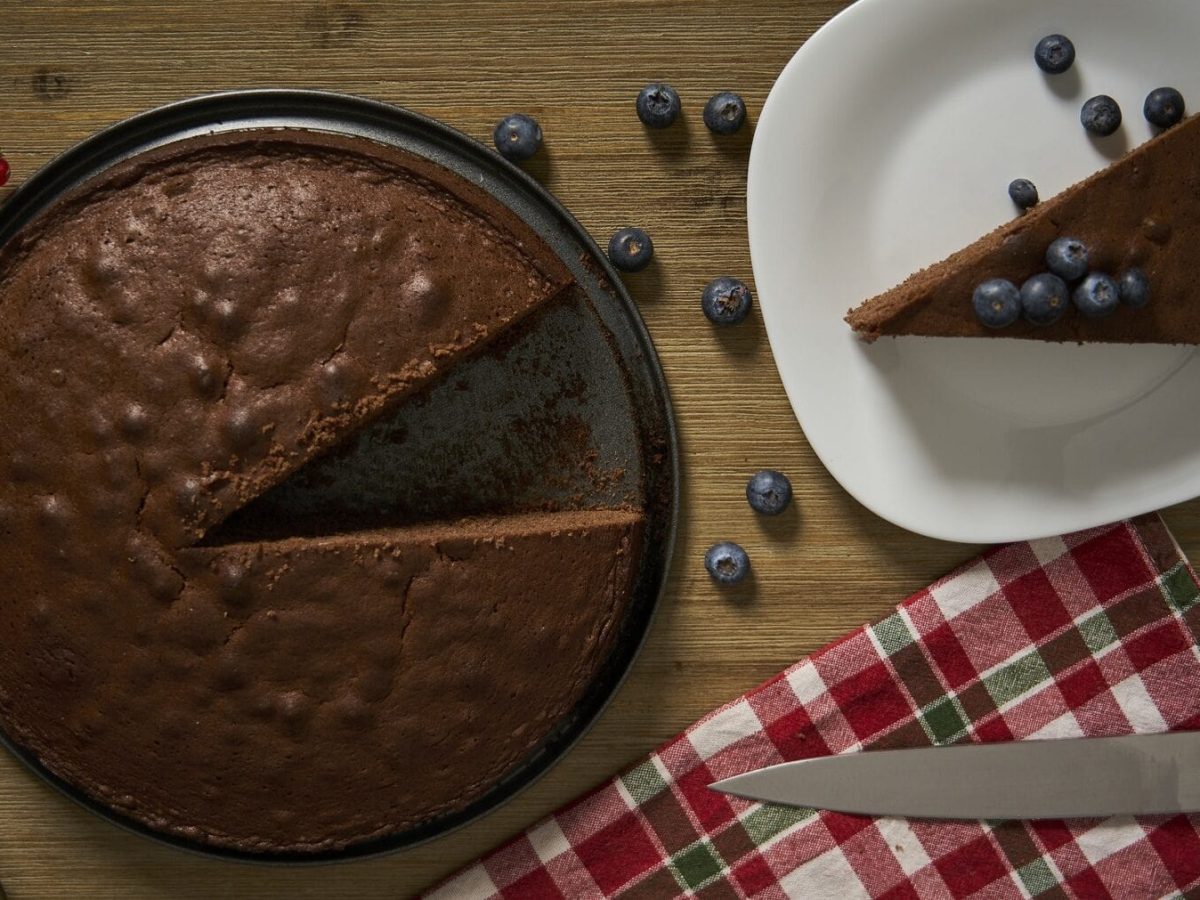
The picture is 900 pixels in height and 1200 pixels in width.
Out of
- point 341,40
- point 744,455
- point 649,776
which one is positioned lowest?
point 649,776

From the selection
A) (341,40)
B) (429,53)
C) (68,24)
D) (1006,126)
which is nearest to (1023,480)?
(1006,126)

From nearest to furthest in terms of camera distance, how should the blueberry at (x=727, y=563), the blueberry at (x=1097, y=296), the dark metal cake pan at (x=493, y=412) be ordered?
1. the blueberry at (x=1097, y=296)
2. the dark metal cake pan at (x=493, y=412)
3. the blueberry at (x=727, y=563)

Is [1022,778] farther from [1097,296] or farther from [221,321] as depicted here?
[221,321]

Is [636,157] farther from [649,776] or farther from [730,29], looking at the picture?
[649,776]

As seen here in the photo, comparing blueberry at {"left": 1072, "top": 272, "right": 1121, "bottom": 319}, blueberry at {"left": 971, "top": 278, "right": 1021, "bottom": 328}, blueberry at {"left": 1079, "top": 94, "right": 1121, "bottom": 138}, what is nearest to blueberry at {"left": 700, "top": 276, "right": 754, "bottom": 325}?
blueberry at {"left": 971, "top": 278, "right": 1021, "bottom": 328}

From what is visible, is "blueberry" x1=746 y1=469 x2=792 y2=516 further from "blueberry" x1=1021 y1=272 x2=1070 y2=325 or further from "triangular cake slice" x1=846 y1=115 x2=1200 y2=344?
"blueberry" x1=1021 y1=272 x2=1070 y2=325

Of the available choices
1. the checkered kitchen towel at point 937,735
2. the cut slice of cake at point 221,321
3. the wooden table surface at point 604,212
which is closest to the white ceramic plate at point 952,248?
the wooden table surface at point 604,212

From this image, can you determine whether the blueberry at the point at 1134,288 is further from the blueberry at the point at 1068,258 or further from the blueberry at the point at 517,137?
the blueberry at the point at 517,137
